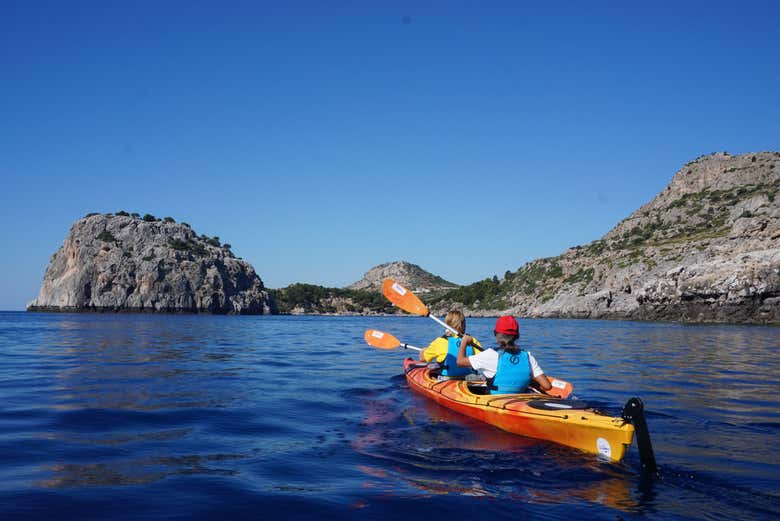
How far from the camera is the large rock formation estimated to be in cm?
11694

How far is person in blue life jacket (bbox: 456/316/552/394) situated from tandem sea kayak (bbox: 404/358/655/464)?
25 centimetres

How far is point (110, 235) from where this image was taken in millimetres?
128000

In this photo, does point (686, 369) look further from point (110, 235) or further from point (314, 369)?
point (110, 235)

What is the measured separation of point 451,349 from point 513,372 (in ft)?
9.57

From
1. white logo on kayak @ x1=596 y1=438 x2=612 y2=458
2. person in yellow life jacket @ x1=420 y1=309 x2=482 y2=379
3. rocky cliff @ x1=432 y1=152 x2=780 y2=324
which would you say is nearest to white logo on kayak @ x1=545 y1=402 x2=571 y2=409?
white logo on kayak @ x1=596 y1=438 x2=612 y2=458

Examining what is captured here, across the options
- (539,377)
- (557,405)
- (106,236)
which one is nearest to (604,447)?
(557,405)

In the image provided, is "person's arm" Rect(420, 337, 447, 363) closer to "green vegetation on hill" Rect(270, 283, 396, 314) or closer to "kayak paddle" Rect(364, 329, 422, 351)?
"kayak paddle" Rect(364, 329, 422, 351)

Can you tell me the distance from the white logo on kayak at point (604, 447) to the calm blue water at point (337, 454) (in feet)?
0.59

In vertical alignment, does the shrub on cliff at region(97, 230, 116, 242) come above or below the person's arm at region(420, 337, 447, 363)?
above

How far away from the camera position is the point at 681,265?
6462 cm

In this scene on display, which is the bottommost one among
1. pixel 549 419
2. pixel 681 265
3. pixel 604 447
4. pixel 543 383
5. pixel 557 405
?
pixel 604 447

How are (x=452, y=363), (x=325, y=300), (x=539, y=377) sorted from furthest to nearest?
(x=325, y=300) → (x=452, y=363) → (x=539, y=377)

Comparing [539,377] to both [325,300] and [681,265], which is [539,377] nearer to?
[681,265]

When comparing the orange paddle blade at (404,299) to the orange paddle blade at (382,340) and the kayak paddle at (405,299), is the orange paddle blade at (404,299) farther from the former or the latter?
the orange paddle blade at (382,340)
